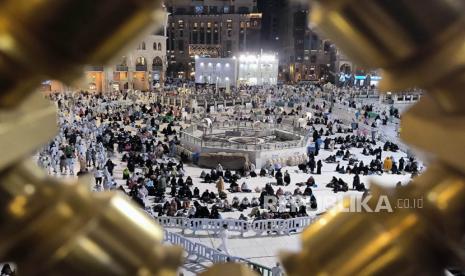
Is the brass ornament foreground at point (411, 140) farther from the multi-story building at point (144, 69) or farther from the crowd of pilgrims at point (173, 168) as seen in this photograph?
the multi-story building at point (144, 69)

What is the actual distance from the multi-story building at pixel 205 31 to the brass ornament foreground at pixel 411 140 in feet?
324

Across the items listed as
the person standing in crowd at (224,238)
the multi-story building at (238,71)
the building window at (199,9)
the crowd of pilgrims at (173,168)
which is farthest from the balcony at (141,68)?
the person standing in crowd at (224,238)

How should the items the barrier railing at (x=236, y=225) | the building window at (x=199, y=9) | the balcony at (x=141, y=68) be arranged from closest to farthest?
1. the barrier railing at (x=236, y=225)
2. the balcony at (x=141, y=68)
3. the building window at (x=199, y=9)

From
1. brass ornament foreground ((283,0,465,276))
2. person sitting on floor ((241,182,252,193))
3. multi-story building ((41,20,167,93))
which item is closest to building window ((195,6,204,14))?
multi-story building ((41,20,167,93))

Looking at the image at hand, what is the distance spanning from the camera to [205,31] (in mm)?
99000

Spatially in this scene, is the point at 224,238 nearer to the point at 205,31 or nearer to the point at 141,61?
the point at 141,61

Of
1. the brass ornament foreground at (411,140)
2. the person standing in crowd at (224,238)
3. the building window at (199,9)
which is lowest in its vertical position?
the person standing in crowd at (224,238)

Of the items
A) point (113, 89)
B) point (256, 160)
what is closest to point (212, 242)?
point (256, 160)

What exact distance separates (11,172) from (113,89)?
6967 cm

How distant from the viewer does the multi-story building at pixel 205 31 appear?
324 feet

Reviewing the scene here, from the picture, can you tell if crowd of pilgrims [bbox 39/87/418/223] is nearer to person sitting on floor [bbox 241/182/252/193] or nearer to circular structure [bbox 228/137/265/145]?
person sitting on floor [bbox 241/182/252/193]

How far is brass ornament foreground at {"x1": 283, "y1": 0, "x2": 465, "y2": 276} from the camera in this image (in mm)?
803

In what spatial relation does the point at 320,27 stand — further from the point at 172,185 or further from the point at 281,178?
the point at 281,178

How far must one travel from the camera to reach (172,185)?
62.7 ft
